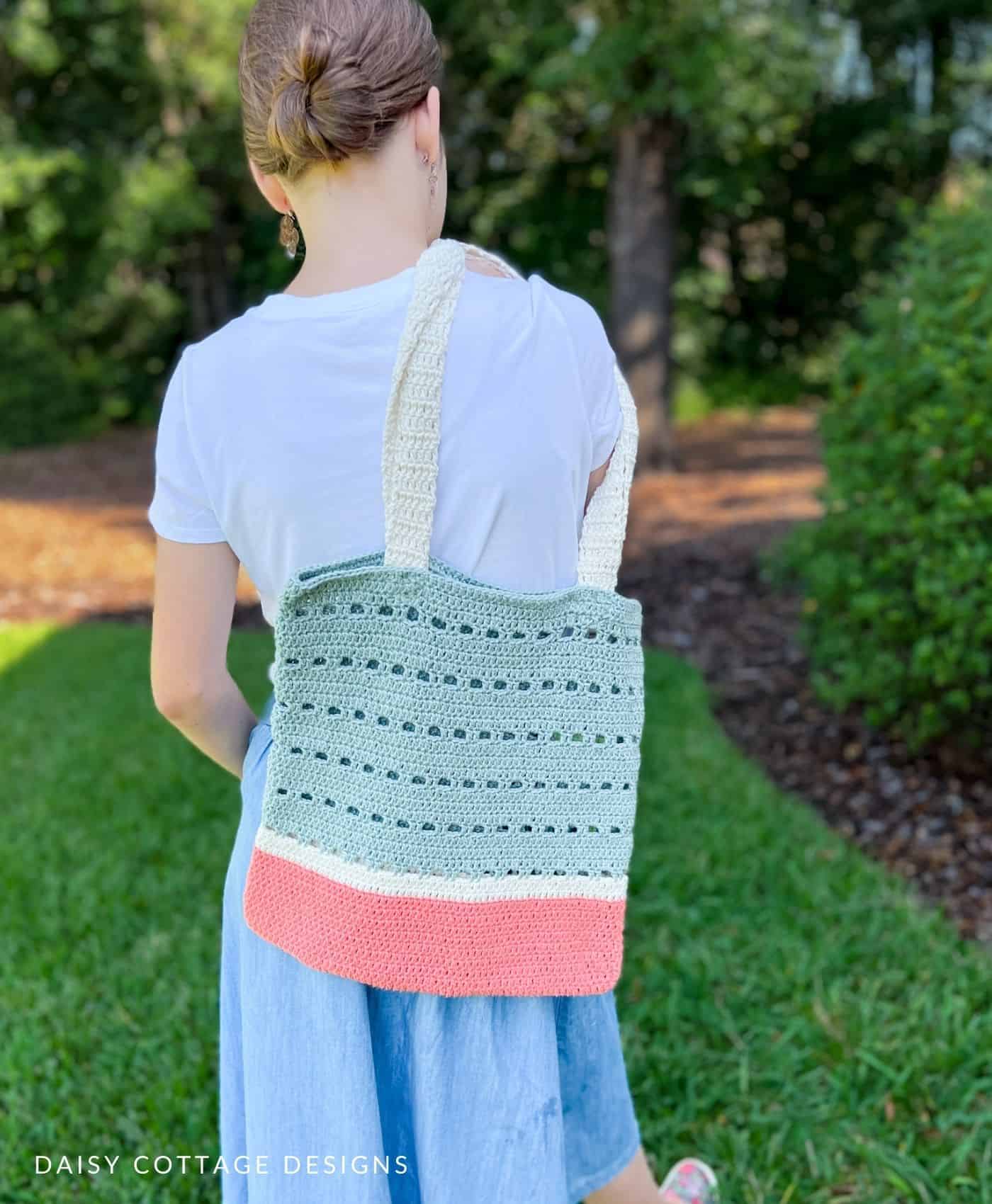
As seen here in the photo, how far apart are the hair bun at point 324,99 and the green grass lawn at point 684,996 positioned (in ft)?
6.05

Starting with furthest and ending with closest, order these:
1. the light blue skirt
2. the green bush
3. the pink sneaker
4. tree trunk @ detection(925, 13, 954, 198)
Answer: tree trunk @ detection(925, 13, 954, 198)
the green bush
the pink sneaker
the light blue skirt

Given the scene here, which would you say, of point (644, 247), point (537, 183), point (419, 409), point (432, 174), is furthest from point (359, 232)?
point (537, 183)

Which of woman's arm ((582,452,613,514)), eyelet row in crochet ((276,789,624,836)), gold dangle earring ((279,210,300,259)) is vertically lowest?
eyelet row in crochet ((276,789,624,836))

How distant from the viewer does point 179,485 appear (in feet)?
3.93

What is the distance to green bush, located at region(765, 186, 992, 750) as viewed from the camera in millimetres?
3166

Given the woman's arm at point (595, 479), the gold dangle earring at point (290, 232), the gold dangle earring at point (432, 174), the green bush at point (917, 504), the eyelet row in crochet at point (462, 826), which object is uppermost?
the gold dangle earring at point (432, 174)

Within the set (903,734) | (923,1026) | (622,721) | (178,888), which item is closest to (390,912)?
(622,721)

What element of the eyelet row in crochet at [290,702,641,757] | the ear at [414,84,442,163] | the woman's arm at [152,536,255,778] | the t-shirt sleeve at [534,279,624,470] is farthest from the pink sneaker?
the ear at [414,84,442,163]

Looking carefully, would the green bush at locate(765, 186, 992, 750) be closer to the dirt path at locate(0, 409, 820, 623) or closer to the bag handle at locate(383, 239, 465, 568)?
the bag handle at locate(383, 239, 465, 568)

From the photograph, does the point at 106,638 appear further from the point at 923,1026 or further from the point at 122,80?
the point at 122,80

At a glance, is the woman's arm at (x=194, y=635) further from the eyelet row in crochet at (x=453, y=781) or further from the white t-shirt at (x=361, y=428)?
the eyelet row in crochet at (x=453, y=781)

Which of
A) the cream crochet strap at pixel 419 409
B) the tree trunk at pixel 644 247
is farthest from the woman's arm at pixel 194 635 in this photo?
the tree trunk at pixel 644 247

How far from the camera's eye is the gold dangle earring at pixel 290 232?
4.29 feet

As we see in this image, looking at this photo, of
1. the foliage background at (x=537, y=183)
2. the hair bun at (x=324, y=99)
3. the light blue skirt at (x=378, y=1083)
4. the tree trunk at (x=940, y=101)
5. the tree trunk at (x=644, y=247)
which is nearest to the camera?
the hair bun at (x=324, y=99)
